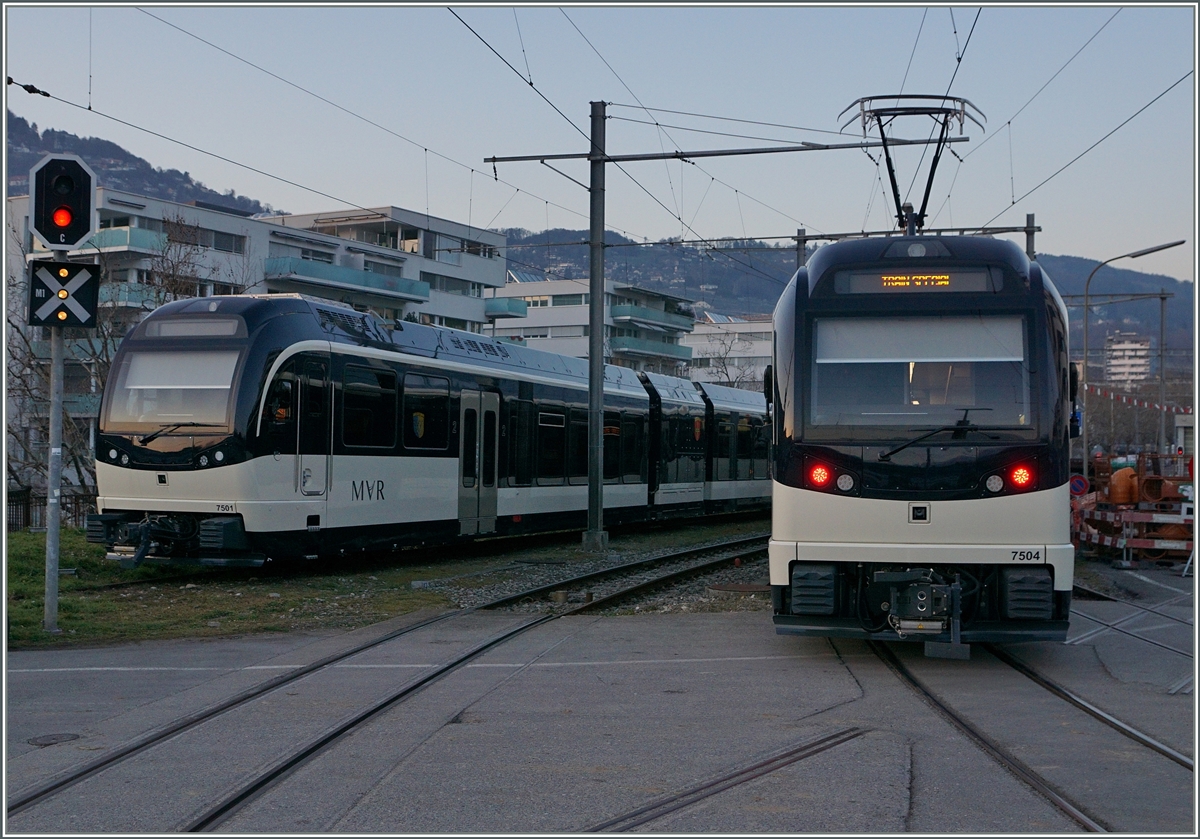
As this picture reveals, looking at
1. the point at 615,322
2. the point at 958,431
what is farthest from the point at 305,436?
the point at 615,322

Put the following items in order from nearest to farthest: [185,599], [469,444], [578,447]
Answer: [185,599] < [469,444] < [578,447]

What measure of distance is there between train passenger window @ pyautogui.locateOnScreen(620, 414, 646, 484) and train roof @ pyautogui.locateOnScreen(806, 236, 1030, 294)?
16.2 metres

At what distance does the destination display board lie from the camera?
9672 millimetres

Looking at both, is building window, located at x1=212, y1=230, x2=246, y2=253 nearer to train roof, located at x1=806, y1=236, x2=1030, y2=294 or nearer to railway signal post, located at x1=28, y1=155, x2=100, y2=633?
railway signal post, located at x1=28, y1=155, x2=100, y2=633

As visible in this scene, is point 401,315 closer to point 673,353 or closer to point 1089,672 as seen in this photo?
point 673,353

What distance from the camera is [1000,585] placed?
9.21m

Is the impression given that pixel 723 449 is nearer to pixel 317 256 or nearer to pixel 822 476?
pixel 822 476

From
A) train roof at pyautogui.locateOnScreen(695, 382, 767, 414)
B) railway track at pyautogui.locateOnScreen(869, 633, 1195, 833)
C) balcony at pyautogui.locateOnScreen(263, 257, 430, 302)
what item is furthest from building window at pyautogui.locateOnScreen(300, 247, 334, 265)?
railway track at pyautogui.locateOnScreen(869, 633, 1195, 833)

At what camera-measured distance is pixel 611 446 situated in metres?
25.5

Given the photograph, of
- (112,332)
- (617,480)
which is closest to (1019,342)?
(617,480)

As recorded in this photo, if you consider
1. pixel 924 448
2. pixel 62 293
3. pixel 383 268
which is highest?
pixel 383 268

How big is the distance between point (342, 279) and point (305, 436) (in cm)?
5495

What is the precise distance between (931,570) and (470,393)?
37.3ft

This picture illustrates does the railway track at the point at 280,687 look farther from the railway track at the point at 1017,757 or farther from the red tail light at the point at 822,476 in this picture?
the railway track at the point at 1017,757
